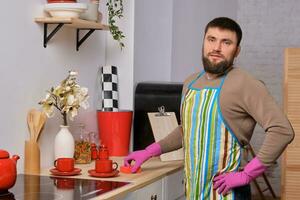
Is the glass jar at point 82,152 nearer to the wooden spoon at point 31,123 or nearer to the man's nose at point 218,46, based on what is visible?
the wooden spoon at point 31,123

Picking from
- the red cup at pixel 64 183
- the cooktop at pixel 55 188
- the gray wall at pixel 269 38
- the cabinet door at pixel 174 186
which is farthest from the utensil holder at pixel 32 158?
the gray wall at pixel 269 38

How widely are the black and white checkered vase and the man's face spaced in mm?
1163

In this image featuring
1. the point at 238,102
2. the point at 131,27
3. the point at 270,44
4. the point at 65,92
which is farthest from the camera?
the point at 270,44

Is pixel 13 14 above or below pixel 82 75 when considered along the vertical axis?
above

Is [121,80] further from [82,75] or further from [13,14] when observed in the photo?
[13,14]

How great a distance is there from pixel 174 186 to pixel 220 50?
0.97 metres

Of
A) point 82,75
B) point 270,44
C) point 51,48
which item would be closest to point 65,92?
point 51,48

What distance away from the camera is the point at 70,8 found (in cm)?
290

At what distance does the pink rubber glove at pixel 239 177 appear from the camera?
2451 mm

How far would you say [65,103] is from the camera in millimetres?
2990

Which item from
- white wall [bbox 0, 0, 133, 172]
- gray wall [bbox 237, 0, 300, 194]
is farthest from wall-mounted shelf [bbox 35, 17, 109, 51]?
gray wall [bbox 237, 0, 300, 194]

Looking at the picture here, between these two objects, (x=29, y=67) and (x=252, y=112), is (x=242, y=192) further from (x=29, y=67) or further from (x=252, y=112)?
(x=29, y=67)

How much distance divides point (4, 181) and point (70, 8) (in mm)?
990

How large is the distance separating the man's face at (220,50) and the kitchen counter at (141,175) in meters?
0.62
